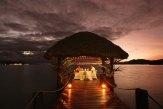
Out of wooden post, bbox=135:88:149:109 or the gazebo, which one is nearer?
wooden post, bbox=135:88:149:109

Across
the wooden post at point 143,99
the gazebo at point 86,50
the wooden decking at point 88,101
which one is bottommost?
the wooden decking at point 88,101

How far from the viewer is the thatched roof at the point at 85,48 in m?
17.7

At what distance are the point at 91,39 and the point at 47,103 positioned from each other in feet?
83.7

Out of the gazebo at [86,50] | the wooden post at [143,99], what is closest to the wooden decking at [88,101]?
the wooden post at [143,99]

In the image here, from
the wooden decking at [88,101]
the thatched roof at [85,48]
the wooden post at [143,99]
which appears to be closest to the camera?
the wooden post at [143,99]

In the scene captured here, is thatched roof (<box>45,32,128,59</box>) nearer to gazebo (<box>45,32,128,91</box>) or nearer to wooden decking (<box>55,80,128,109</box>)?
gazebo (<box>45,32,128,91</box>)

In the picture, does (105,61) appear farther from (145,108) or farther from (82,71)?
(145,108)

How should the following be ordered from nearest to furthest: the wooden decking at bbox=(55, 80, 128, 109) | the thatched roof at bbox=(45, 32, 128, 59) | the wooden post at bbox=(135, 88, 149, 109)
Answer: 1. the wooden post at bbox=(135, 88, 149, 109)
2. the wooden decking at bbox=(55, 80, 128, 109)
3. the thatched roof at bbox=(45, 32, 128, 59)

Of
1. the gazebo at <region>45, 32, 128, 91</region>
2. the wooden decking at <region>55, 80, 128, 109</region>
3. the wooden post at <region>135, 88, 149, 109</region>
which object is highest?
the gazebo at <region>45, 32, 128, 91</region>

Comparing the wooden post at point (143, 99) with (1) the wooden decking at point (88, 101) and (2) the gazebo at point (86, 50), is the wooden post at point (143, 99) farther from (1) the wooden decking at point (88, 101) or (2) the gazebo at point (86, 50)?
(2) the gazebo at point (86, 50)

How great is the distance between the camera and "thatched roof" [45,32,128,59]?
1773 cm

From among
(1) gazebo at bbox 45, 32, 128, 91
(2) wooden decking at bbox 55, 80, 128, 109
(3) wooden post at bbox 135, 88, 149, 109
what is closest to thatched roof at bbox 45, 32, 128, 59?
(1) gazebo at bbox 45, 32, 128, 91

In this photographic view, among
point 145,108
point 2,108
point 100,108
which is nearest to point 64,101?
point 100,108

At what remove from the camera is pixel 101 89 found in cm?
1775
